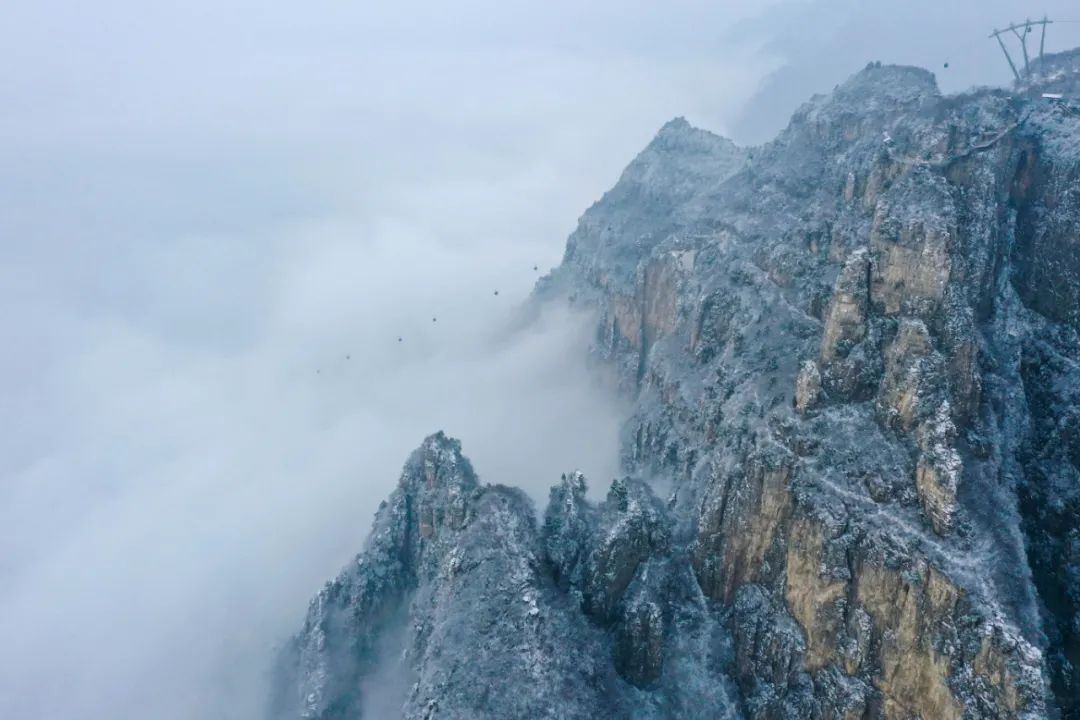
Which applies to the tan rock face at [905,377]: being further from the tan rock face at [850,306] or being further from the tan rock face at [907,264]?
the tan rock face at [850,306]

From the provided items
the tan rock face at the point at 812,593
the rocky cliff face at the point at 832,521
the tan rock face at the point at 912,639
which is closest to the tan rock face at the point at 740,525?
the rocky cliff face at the point at 832,521

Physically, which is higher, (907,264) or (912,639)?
(907,264)

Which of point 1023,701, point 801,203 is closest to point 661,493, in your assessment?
point 1023,701

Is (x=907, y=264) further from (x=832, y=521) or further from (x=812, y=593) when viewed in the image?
(x=812, y=593)

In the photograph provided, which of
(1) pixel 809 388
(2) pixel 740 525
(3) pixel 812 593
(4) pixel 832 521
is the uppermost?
(1) pixel 809 388

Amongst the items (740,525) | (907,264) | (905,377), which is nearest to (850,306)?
(907,264)

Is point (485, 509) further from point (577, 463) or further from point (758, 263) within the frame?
point (758, 263)
